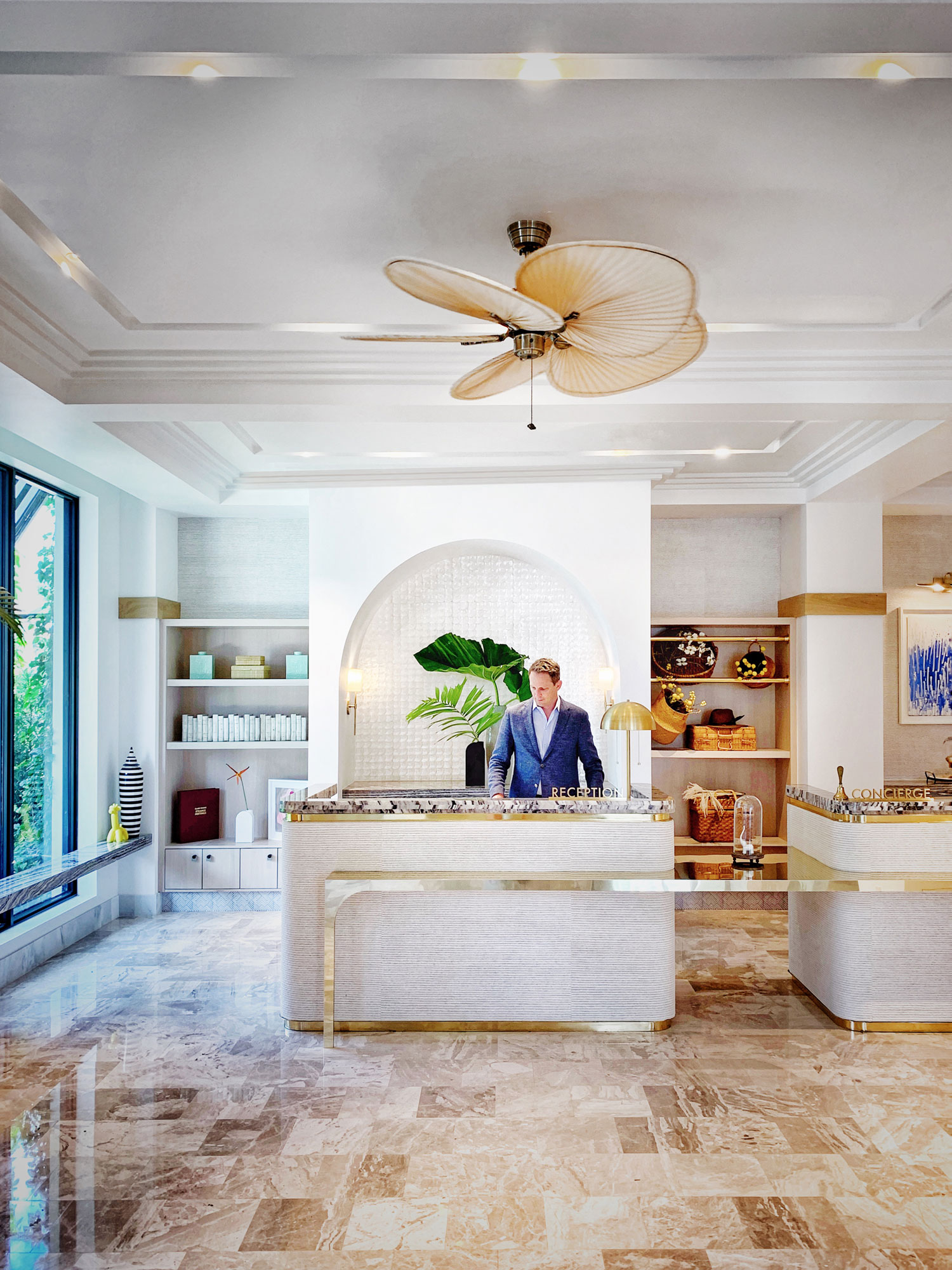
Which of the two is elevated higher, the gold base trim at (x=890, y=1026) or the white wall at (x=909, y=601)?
the white wall at (x=909, y=601)

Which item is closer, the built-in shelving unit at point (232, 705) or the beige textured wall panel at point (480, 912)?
the beige textured wall panel at point (480, 912)

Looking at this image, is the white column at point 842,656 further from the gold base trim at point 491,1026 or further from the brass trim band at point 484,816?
the gold base trim at point 491,1026

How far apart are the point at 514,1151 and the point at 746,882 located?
135 cm

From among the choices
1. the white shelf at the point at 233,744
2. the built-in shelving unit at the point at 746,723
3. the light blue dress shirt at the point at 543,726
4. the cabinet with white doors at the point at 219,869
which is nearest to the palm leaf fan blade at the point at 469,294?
the light blue dress shirt at the point at 543,726

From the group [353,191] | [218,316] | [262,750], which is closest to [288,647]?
[262,750]

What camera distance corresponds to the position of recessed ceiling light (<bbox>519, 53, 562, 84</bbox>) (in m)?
2.04

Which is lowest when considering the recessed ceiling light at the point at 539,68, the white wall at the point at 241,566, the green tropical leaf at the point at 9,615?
the green tropical leaf at the point at 9,615

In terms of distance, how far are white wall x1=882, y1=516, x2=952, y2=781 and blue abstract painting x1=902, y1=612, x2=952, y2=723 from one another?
7 cm

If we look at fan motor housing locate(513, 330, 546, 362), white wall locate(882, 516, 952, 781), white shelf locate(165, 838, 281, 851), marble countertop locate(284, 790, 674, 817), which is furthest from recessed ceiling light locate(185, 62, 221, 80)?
white wall locate(882, 516, 952, 781)

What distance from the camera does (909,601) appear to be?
7.00 metres

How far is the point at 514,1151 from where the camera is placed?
118 inches

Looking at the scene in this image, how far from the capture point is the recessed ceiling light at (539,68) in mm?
2045

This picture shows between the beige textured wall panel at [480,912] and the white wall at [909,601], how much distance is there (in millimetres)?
3736

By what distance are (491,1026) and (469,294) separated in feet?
9.85
